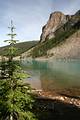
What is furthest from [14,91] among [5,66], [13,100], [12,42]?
[12,42]

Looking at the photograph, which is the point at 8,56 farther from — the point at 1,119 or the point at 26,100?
the point at 1,119

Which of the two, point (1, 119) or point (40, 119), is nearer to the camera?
point (1, 119)

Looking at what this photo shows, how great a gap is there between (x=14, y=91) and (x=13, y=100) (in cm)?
A: 54

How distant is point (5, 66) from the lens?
16.1 metres

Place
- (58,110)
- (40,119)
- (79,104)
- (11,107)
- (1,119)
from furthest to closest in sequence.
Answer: (79,104), (58,110), (40,119), (1,119), (11,107)

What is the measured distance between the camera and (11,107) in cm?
1547

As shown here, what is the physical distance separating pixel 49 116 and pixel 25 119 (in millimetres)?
11707

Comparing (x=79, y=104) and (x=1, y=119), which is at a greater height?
(x=1, y=119)

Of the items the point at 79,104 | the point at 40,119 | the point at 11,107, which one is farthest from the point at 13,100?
the point at 79,104

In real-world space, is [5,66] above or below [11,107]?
above

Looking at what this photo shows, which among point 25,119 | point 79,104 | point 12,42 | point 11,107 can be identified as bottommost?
point 79,104

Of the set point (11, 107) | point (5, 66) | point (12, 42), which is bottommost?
point (11, 107)

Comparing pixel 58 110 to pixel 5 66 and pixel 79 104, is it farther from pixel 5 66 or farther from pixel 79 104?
pixel 5 66

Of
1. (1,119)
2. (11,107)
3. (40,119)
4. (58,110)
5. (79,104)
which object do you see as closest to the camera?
(11,107)
